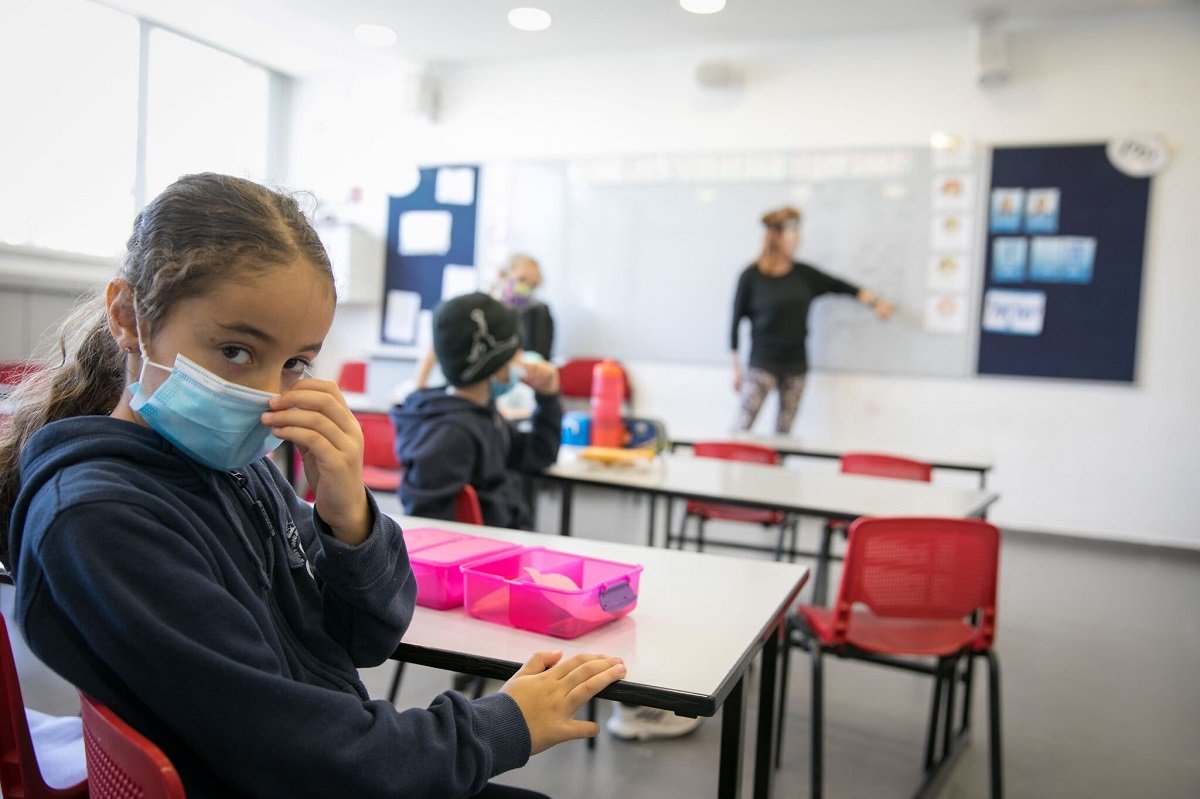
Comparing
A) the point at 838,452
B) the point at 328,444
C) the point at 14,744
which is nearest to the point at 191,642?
the point at 328,444

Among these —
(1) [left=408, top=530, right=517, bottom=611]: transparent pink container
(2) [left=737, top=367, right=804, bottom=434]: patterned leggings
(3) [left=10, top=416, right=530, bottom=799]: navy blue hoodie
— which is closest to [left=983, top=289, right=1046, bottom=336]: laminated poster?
(2) [left=737, top=367, right=804, bottom=434]: patterned leggings

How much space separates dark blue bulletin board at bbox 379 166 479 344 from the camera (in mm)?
A: 6383

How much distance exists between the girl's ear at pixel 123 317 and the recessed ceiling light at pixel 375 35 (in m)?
5.25

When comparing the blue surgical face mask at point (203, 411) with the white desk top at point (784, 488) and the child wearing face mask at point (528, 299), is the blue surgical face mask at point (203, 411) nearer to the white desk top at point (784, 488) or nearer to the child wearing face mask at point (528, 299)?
the white desk top at point (784, 488)

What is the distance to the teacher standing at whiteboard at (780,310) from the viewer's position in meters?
5.19

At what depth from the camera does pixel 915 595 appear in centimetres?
187

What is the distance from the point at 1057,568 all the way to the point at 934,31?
3031mm

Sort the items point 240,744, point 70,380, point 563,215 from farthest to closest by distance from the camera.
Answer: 1. point 563,215
2. point 70,380
3. point 240,744

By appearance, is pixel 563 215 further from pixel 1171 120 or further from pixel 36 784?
pixel 36 784

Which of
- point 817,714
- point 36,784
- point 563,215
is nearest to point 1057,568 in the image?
point 817,714

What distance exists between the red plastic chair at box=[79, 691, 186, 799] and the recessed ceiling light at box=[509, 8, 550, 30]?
16.2ft

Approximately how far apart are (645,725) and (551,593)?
1286 millimetres

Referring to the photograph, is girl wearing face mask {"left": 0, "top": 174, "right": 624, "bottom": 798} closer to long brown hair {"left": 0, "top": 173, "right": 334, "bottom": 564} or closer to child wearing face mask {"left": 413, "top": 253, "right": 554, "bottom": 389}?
long brown hair {"left": 0, "top": 173, "right": 334, "bottom": 564}

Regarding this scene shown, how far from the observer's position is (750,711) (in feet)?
8.14
